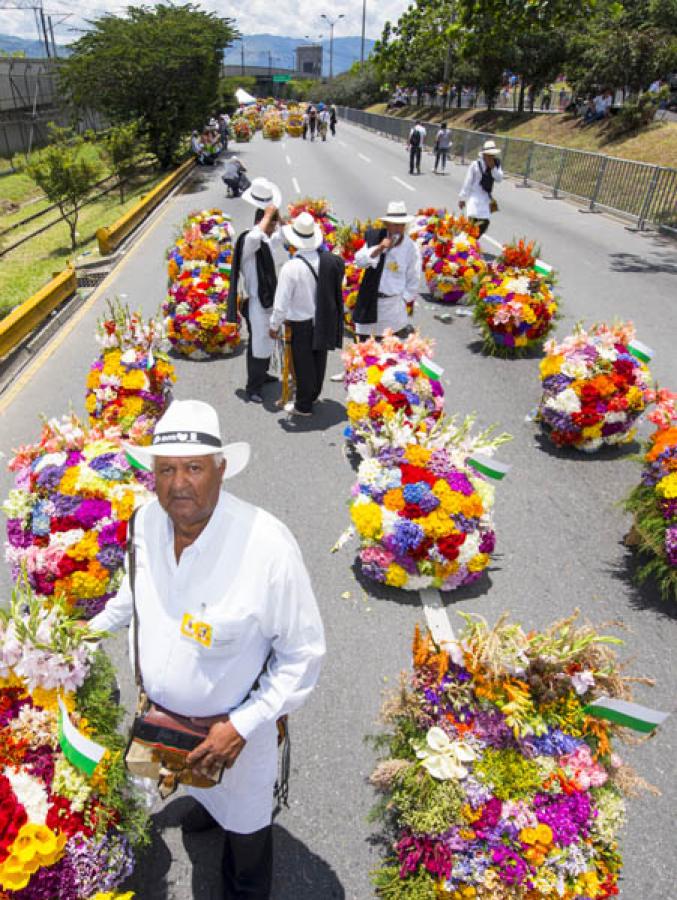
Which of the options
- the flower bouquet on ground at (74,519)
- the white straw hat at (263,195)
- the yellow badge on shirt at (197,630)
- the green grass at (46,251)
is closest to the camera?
the yellow badge on shirt at (197,630)

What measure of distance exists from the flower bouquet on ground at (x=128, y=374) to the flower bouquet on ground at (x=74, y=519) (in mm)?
1399

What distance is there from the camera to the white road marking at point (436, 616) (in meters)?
4.20

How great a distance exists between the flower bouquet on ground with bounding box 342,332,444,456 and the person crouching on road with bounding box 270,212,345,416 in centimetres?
58

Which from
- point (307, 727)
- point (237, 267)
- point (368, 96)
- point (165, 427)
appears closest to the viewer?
point (165, 427)

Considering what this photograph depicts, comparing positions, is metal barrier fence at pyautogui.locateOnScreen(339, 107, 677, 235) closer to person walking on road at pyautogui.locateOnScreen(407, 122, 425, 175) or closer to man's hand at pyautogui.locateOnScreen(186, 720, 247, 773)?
person walking on road at pyautogui.locateOnScreen(407, 122, 425, 175)

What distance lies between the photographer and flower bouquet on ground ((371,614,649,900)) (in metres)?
2.40

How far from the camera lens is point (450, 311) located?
10.7 metres

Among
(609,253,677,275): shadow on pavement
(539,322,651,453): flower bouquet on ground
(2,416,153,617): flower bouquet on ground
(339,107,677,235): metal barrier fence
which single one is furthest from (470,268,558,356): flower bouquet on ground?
(339,107,677,235): metal barrier fence

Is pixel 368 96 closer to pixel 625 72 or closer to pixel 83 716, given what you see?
pixel 625 72

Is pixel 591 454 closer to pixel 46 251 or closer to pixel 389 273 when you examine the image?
pixel 389 273

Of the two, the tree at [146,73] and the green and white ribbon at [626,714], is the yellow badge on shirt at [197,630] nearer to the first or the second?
the green and white ribbon at [626,714]

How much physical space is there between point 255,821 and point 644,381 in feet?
18.7

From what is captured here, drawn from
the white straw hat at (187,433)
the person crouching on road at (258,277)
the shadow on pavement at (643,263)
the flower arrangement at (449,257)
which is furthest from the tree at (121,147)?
the white straw hat at (187,433)

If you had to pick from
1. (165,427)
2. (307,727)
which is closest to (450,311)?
(307,727)
